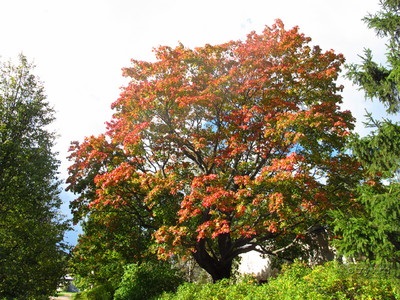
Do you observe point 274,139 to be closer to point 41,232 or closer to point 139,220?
point 139,220

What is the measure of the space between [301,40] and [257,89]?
11.2 ft

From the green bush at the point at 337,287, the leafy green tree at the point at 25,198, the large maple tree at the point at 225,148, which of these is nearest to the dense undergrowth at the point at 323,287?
the green bush at the point at 337,287

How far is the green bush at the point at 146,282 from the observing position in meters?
14.1

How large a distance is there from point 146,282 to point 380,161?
10919 millimetres

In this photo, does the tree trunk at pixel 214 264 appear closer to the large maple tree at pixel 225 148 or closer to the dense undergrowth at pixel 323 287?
the large maple tree at pixel 225 148

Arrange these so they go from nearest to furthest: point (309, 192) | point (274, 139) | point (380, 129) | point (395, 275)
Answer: point (395, 275)
point (380, 129)
point (309, 192)
point (274, 139)

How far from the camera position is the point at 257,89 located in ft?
49.6

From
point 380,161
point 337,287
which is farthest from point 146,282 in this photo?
point 380,161

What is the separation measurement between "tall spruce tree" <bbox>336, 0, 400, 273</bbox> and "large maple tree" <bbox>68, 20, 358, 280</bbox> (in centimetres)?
306

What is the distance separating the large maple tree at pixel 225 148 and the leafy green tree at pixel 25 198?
5.12 ft

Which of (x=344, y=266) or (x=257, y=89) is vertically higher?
(x=257, y=89)

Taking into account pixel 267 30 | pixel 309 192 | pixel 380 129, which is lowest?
pixel 309 192

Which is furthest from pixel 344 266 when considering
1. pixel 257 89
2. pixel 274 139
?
pixel 257 89

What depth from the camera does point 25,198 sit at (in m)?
14.7
